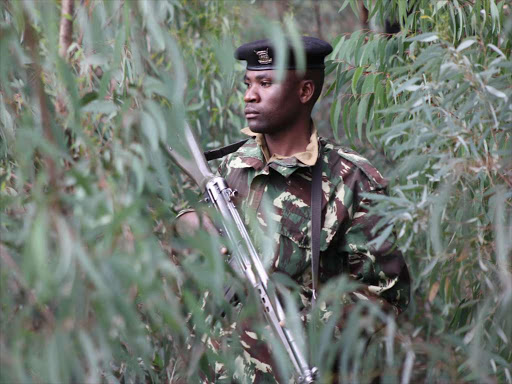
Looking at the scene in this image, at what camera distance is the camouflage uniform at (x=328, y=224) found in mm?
2422

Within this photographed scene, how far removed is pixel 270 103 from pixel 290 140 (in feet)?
0.43

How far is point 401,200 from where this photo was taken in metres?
2.02

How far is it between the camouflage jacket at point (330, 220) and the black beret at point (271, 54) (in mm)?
259

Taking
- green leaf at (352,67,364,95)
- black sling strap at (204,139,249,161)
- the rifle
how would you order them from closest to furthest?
the rifle → black sling strap at (204,139,249,161) → green leaf at (352,67,364,95)

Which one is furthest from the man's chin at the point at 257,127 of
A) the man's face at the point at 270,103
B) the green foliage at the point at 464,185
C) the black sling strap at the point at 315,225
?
the green foliage at the point at 464,185

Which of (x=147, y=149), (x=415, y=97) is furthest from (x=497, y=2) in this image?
(x=147, y=149)

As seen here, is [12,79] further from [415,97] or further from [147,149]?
[415,97]

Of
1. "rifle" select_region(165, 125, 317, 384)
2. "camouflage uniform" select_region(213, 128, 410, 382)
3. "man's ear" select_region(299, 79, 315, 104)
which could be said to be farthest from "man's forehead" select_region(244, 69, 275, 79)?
"rifle" select_region(165, 125, 317, 384)

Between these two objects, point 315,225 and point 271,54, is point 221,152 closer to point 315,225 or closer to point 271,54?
point 271,54

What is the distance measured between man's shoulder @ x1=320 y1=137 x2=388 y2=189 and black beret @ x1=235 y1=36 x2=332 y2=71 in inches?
10.7

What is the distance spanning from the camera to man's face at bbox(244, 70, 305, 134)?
253 centimetres

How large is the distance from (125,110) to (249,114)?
3.34 feet

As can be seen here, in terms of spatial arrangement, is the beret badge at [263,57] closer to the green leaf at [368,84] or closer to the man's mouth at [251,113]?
the man's mouth at [251,113]

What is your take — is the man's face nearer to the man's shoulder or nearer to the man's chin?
the man's chin
